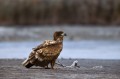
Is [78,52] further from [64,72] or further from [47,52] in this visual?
[64,72]

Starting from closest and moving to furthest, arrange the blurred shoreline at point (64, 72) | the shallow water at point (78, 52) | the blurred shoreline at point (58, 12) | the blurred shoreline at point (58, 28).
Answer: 1. the blurred shoreline at point (64, 72)
2. the shallow water at point (78, 52)
3. the blurred shoreline at point (58, 28)
4. the blurred shoreline at point (58, 12)

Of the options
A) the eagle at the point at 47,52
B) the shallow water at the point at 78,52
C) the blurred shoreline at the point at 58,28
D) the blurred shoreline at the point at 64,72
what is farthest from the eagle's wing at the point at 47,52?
the blurred shoreline at the point at 58,28

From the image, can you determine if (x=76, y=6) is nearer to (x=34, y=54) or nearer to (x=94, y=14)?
(x=94, y=14)

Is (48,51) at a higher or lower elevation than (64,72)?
higher

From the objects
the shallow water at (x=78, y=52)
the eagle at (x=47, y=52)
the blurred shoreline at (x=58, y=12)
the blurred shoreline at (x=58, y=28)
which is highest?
the blurred shoreline at (x=58, y=12)

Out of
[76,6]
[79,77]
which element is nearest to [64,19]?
[76,6]

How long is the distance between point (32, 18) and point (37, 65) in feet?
69.1

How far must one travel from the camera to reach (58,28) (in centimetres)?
3212

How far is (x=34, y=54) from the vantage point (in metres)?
12.5

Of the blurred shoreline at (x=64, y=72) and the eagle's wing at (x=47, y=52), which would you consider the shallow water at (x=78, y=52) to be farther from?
the eagle's wing at (x=47, y=52)

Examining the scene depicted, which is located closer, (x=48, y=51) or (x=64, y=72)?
(x=64, y=72)

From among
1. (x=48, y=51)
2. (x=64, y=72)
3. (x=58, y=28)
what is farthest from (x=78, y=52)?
(x=58, y=28)

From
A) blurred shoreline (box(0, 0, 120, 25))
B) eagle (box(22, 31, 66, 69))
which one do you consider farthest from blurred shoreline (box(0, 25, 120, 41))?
eagle (box(22, 31, 66, 69))

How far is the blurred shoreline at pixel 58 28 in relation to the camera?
96.4 ft
